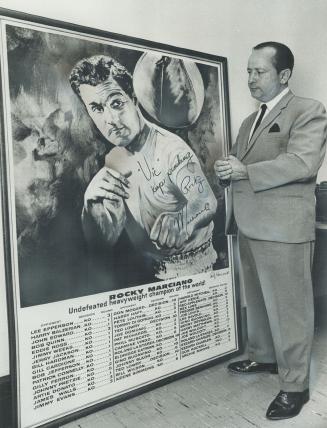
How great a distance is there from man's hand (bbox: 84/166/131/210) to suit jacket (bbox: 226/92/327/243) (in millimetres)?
509

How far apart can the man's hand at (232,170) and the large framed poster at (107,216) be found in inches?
11.1

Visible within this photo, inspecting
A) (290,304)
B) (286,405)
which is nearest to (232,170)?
(290,304)

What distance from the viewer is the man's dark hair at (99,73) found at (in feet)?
5.38

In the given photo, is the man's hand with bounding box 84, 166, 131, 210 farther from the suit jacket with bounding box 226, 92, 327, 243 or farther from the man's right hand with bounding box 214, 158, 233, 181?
the suit jacket with bounding box 226, 92, 327, 243

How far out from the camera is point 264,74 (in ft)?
5.72

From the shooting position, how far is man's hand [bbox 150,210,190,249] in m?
1.89

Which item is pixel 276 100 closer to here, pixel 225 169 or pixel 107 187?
pixel 225 169

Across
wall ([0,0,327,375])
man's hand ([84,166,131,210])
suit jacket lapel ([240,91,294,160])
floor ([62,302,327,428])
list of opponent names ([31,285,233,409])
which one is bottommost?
floor ([62,302,327,428])

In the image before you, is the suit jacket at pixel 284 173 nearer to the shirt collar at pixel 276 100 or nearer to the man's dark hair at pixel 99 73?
the shirt collar at pixel 276 100

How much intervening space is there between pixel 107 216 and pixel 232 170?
560mm

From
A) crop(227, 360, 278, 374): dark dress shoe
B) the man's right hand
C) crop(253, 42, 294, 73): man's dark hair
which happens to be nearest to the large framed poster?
crop(227, 360, 278, 374): dark dress shoe

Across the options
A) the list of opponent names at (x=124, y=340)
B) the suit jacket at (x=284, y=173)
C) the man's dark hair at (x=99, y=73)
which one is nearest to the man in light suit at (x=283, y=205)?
the suit jacket at (x=284, y=173)

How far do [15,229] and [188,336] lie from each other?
0.97m

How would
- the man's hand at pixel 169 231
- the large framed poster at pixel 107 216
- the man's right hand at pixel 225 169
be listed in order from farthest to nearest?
1. the man's hand at pixel 169 231
2. the man's right hand at pixel 225 169
3. the large framed poster at pixel 107 216
